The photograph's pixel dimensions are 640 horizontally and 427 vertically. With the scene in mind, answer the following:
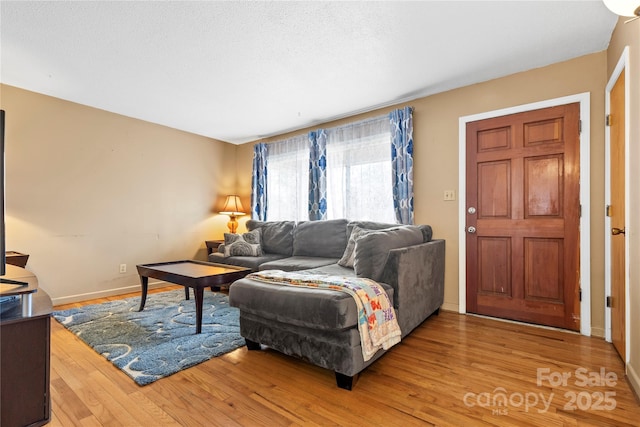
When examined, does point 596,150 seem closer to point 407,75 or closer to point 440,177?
point 440,177

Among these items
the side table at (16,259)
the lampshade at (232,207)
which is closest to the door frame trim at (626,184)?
the lampshade at (232,207)

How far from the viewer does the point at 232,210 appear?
502 cm

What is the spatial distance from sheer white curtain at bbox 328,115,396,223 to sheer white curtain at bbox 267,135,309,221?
494mm

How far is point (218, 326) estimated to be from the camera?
2.67 meters

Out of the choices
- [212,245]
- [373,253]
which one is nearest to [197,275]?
[373,253]

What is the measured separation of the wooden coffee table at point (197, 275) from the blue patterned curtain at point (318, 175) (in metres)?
1.53

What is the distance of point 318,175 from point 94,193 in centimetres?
274

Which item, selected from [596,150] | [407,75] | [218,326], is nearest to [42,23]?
[218,326]

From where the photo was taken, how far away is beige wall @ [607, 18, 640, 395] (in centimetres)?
168

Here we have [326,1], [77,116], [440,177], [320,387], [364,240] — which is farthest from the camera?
[77,116]

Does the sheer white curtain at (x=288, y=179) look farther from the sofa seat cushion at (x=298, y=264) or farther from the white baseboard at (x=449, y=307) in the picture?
the white baseboard at (x=449, y=307)

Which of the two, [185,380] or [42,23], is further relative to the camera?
[42,23]

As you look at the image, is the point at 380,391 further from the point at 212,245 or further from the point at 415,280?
the point at 212,245

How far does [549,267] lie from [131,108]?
4.71 m
